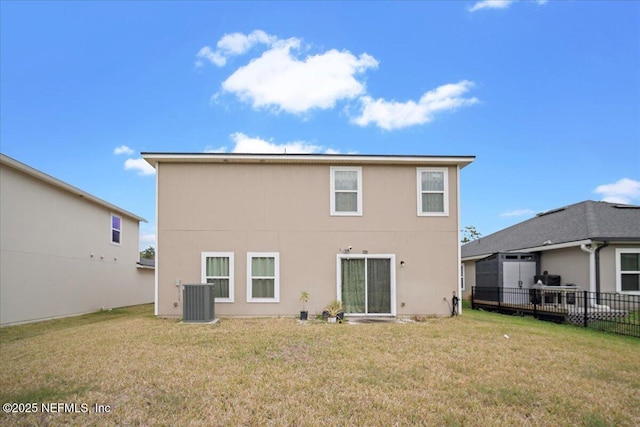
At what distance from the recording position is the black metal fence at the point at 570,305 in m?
10.2

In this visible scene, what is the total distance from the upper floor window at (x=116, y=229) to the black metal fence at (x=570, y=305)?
16.6m

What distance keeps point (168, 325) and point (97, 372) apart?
4.36 metres

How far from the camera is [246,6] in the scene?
12.6 m

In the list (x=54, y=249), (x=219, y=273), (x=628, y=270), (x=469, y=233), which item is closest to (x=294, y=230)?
(x=219, y=273)

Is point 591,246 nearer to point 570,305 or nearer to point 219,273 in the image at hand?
point 570,305

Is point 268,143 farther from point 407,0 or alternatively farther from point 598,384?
point 598,384

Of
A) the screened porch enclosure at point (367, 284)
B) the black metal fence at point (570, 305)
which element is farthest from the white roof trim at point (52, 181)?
the black metal fence at point (570, 305)

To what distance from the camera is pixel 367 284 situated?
1152 centimetres

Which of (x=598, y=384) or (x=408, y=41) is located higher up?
(x=408, y=41)

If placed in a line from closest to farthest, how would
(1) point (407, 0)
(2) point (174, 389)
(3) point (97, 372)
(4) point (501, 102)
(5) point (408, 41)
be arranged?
(2) point (174, 389)
(3) point (97, 372)
(1) point (407, 0)
(5) point (408, 41)
(4) point (501, 102)

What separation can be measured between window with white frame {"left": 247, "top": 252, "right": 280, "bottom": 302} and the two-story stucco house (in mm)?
30

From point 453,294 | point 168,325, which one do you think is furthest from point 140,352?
point 453,294

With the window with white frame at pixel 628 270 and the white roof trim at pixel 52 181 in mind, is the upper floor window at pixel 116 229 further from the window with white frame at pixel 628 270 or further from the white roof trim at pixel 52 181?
the window with white frame at pixel 628 270

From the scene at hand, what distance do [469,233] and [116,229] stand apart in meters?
32.4
